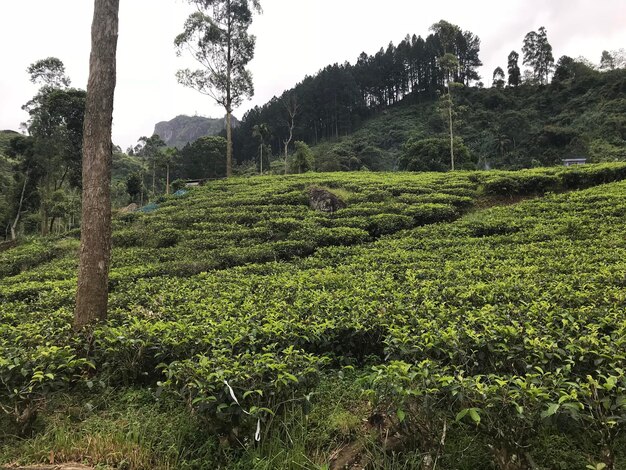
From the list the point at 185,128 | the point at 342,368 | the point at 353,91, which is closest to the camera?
the point at 342,368

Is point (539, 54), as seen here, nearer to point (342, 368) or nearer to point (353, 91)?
point (353, 91)

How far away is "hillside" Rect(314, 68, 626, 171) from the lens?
115ft

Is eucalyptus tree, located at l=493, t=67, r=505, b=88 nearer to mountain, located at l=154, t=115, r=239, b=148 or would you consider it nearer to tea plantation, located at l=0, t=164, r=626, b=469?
tea plantation, located at l=0, t=164, r=626, b=469

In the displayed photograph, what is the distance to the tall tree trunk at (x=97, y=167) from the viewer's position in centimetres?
434

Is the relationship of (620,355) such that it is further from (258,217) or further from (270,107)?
(270,107)

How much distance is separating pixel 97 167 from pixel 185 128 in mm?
169898

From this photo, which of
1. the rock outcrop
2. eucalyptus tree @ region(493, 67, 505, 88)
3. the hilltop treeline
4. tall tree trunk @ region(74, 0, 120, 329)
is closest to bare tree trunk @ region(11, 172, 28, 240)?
the rock outcrop

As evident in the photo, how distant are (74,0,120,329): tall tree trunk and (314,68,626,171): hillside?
1159 inches

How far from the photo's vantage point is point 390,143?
1987 inches

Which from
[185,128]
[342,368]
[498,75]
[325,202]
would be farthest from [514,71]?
[185,128]

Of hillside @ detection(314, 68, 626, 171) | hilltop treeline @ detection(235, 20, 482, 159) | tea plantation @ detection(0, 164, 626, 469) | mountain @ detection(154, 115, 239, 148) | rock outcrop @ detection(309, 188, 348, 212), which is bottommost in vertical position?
tea plantation @ detection(0, 164, 626, 469)

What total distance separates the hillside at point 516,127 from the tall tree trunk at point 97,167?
2944cm

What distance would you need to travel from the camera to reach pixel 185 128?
160250 millimetres

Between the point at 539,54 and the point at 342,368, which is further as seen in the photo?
the point at 539,54
